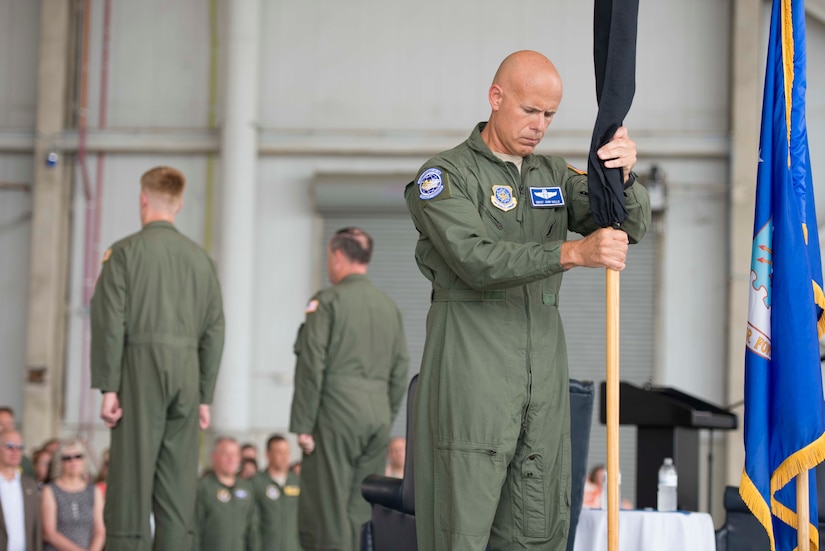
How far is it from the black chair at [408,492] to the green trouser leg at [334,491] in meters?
1.11

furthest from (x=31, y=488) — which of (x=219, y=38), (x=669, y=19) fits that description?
(x=669, y=19)

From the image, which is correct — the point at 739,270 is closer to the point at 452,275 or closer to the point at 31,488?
the point at 31,488

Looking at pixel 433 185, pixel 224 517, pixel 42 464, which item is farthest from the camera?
pixel 42 464

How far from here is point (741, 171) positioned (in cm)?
1056

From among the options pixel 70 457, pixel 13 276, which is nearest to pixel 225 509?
pixel 70 457

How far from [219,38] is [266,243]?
84.4 inches

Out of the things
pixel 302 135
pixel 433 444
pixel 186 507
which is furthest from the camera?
pixel 302 135

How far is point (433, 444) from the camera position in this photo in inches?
112

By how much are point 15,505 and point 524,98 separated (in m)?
4.76

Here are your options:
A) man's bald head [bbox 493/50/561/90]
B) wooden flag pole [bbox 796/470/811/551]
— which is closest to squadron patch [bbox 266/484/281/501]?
wooden flag pole [bbox 796/470/811/551]

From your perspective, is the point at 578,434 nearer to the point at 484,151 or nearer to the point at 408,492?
the point at 408,492

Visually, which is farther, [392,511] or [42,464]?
[42,464]

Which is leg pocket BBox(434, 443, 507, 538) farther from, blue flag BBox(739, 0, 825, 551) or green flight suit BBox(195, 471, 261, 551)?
green flight suit BBox(195, 471, 261, 551)

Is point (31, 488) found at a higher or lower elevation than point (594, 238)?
lower
